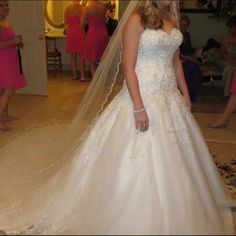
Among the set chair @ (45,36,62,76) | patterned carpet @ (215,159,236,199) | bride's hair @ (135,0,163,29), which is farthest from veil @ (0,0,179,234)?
chair @ (45,36,62,76)

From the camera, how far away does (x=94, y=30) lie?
250 inches

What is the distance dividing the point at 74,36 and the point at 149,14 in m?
5.20

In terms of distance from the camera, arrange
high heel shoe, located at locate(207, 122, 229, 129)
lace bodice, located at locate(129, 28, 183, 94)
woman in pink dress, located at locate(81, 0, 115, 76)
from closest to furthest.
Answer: lace bodice, located at locate(129, 28, 183, 94)
high heel shoe, located at locate(207, 122, 229, 129)
woman in pink dress, located at locate(81, 0, 115, 76)

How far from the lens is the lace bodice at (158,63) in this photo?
2.13 metres

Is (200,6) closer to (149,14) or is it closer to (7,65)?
(7,65)

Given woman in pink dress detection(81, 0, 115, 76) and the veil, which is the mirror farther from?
the veil

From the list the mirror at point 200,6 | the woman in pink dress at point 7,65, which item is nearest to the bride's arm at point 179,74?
the woman in pink dress at point 7,65

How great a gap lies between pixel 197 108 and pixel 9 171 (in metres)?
2.91

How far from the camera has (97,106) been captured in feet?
9.01

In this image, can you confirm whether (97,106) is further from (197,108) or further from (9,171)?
(197,108)

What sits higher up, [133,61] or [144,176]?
[133,61]

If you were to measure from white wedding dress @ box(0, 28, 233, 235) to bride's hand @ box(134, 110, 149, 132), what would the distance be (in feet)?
0.13

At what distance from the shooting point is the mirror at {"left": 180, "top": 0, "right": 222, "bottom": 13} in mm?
6539

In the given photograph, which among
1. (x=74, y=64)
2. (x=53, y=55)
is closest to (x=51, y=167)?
(x=74, y=64)
